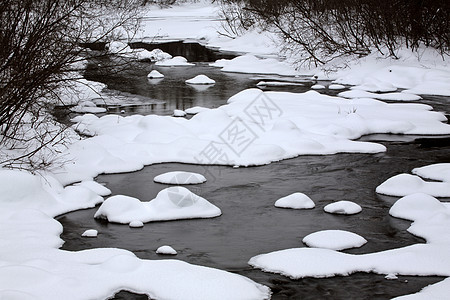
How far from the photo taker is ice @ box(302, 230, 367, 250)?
687cm

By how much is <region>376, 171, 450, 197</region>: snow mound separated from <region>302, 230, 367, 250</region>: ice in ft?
6.20

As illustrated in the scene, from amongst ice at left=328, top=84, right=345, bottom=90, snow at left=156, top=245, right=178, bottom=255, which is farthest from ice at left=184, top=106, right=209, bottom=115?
snow at left=156, top=245, right=178, bottom=255

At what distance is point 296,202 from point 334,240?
4.53 ft

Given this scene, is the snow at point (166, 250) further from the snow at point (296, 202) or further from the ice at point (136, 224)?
the snow at point (296, 202)

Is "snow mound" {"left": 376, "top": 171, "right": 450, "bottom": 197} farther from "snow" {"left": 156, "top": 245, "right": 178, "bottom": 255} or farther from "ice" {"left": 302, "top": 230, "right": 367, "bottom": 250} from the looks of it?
"snow" {"left": 156, "top": 245, "right": 178, "bottom": 255}

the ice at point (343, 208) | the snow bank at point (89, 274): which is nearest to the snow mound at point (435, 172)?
the ice at point (343, 208)

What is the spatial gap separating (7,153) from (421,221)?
19.6 ft

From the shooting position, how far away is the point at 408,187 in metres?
8.85

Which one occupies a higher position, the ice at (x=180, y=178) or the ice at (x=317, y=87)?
the ice at (x=317, y=87)

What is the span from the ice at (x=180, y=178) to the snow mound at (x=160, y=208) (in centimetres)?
107

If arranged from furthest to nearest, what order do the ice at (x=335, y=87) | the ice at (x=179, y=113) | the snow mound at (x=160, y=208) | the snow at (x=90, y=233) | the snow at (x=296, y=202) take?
the ice at (x=335, y=87), the ice at (x=179, y=113), the snow at (x=296, y=202), the snow mound at (x=160, y=208), the snow at (x=90, y=233)

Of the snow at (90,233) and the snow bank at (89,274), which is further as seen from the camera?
the snow at (90,233)

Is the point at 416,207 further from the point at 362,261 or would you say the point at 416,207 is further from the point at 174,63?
the point at 174,63

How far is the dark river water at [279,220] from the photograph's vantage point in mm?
6027
